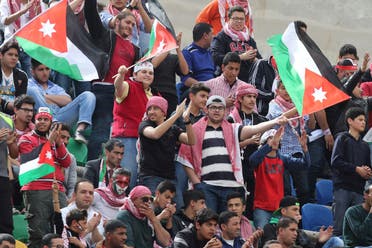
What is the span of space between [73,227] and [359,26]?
10.3 meters

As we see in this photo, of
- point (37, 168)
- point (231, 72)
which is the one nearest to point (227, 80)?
point (231, 72)

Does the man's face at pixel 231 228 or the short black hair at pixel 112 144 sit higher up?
the short black hair at pixel 112 144

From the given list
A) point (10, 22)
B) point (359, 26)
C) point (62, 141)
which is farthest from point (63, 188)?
point (359, 26)

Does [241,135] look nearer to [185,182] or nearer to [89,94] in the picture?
[185,182]

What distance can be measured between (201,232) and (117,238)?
1.11m

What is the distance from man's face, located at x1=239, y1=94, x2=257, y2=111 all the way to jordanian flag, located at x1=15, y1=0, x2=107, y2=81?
93.6 inches

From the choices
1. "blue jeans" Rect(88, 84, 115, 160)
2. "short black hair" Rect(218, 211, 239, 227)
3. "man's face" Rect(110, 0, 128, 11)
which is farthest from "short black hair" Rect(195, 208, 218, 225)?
"man's face" Rect(110, 0, 128, 11)

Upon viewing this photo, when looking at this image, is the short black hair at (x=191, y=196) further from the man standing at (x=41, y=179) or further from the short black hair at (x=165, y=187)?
the man standing at (x=41, y=179)

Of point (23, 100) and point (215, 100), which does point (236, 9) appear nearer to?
point (215, 100)

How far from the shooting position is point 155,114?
2078 cm

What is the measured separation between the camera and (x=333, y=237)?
819 inches

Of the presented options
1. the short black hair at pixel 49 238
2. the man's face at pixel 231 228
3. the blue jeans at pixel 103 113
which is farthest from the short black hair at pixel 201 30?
the short black hair at pixel 49 238

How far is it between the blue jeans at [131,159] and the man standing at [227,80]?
61.8 inches

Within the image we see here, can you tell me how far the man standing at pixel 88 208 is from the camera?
19.5 meters
